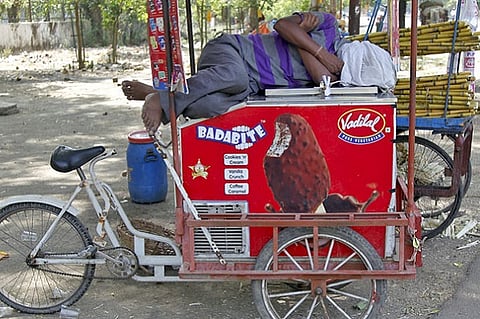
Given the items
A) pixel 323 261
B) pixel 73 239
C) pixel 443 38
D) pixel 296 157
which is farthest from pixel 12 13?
pixel 323 261

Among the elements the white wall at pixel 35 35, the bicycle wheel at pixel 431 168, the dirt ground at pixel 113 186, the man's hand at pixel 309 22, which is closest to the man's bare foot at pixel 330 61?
the man's hand at pixel 309 22

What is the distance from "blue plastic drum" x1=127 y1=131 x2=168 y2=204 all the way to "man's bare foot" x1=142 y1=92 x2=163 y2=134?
2031 millimetres

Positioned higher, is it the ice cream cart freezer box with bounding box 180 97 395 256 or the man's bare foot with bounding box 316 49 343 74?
the man's bare foot with bounding box 316 49 343 74

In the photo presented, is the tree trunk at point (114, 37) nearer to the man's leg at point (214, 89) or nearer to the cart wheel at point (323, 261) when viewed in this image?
the man's leg at point (214, 89)

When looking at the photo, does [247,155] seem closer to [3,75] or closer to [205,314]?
[205,314]

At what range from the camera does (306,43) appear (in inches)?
150

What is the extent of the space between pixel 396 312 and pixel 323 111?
4.51 ft

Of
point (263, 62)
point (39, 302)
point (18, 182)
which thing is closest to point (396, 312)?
point (263, 62)

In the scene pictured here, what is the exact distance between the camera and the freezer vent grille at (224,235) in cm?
361

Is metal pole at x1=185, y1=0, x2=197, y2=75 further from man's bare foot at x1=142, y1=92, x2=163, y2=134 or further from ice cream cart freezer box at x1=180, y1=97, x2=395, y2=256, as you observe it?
→ ice cream cart freezer box at x1=180, y1=97, x2=395, y2=256

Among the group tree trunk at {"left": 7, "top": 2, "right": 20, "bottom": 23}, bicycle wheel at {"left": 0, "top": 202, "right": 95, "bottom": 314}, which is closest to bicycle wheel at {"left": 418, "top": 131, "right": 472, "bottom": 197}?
bicycle wheel at {"left": 0, "top": 202, "right": 95, "bottom": 314}

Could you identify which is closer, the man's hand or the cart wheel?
the cart wheel

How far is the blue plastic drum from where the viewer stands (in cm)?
568

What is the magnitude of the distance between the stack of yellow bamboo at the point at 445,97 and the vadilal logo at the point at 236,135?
55.9 inches
